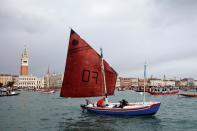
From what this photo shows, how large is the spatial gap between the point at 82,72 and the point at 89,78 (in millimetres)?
1175

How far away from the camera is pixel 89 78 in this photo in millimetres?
39656

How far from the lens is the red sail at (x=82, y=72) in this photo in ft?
127

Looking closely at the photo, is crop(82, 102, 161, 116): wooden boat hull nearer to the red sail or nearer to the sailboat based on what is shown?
the sailboat

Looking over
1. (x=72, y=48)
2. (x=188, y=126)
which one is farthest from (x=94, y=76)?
Answer: (x=188, y=126)

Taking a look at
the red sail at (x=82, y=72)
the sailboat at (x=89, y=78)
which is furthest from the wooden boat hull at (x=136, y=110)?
the red sail at (x=82, y=72)

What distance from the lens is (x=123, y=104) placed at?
39.8m

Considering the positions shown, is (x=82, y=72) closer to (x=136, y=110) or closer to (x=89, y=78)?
(x=89, y=78)

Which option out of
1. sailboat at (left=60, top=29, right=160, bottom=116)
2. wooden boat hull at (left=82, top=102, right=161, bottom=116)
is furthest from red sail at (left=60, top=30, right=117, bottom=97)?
wooden boat hull at (left=82, top=102, right=161, bottom=116)

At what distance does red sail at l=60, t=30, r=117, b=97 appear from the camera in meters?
38.8

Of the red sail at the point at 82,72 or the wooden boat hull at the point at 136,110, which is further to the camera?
the red sail at the point at 82,72

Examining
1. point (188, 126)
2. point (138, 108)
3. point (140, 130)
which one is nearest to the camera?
point (140, 130)

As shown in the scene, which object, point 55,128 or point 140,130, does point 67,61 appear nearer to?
point 55,128

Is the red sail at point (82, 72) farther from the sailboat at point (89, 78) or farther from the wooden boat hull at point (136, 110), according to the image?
the wooden boat hull at point (136, 110)

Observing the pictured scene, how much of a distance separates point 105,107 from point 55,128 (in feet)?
31.5
